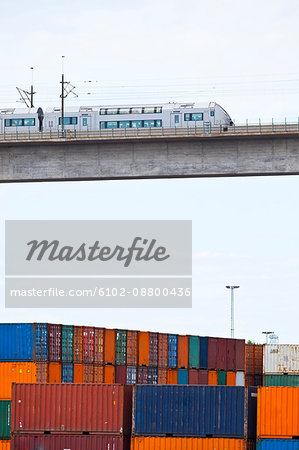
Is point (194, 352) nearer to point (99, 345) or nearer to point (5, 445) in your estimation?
point (99, 345)

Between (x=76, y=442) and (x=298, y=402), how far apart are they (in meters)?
10.4

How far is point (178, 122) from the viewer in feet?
271

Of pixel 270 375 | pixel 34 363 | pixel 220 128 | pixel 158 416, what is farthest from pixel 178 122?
pixel 158 416

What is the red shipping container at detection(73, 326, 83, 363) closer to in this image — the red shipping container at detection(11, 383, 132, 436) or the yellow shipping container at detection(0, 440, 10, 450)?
the yellow shipping container at detection(0, 440, 10, 450)

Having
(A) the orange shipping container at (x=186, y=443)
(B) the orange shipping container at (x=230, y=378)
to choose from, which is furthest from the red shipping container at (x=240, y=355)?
(A) the orange shipping container at (x=186, y=443)

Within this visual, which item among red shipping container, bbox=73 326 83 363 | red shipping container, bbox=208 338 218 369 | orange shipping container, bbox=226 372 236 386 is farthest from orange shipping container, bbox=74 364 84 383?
orange shipping container, bbox=226 372 236 386

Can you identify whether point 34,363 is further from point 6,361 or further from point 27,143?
point 27,143

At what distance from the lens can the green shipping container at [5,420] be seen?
46.3 m

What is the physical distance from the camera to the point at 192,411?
43.5 metres

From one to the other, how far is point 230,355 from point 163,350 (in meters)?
7.13

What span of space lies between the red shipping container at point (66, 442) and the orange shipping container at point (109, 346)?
40.5 feet

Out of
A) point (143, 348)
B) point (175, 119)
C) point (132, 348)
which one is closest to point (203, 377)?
point (143, 348)

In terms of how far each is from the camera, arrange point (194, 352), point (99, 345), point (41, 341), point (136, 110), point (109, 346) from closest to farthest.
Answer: point (41, 341)
point (99, 345)
point (109, 346)
point (194, 352)
point (136, 110)

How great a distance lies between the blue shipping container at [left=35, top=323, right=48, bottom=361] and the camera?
49719 millimetres
